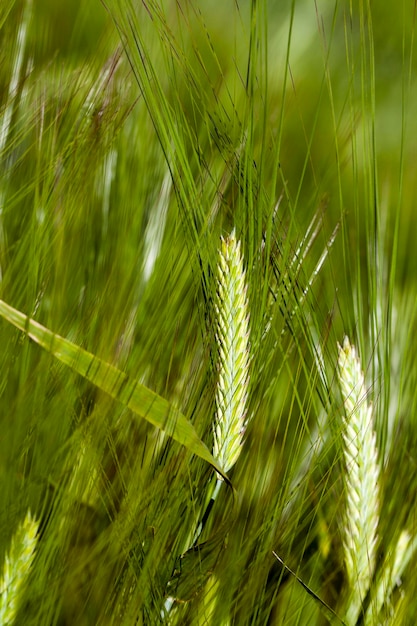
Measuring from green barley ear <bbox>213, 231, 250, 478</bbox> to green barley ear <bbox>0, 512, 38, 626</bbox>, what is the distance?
0.10 m

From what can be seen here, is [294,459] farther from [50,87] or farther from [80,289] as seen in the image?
Answer: [50,87]

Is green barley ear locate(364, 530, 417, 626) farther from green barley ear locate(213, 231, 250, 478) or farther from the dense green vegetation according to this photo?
green barley ear locate(213, 231, 250, 478)

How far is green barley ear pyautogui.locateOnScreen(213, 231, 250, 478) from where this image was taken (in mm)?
360

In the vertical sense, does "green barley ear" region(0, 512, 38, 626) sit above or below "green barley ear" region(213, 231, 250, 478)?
below

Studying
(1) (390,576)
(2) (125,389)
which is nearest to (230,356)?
(2) (125,389)

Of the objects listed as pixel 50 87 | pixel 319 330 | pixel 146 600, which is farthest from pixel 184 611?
pixel 50 87

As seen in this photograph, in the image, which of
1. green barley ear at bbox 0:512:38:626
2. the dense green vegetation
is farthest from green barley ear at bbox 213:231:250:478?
green barley ear at bbox 0:512:38:626

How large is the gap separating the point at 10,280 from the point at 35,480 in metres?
0.13

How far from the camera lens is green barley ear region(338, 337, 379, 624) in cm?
38

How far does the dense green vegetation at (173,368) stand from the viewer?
1.29 ft

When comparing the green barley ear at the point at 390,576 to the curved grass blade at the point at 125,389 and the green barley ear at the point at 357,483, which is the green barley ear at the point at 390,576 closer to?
the green barley ear at the point at 357,483

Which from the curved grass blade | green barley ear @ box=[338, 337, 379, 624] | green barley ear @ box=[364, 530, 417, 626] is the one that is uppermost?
the curved grass blade

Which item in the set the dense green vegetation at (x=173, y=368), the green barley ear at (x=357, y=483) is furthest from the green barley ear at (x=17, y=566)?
the green barley ear at (x=357, y=483)

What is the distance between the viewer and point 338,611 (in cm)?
41
